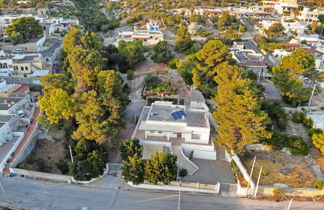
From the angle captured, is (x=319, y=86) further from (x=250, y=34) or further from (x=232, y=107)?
(x=250, y=34)

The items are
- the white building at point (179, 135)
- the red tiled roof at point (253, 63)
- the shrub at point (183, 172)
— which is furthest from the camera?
the red tiled roof at point (253, 63)

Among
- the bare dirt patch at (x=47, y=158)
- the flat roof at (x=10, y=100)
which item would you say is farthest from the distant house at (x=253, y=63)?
the flat roof at (x=10, y=100)

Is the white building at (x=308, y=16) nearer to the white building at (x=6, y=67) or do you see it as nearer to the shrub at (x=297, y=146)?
the shrub at (x=297, y=146)

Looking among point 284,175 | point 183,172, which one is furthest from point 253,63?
point 183,172

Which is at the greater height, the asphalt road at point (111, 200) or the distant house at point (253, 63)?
the distant house at point (253, 63)

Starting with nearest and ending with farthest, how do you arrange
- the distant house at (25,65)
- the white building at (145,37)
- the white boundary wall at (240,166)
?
1. the white boundary wall at (240,166)
2. the distant house at (25,65)
3. the white building at (145,37)

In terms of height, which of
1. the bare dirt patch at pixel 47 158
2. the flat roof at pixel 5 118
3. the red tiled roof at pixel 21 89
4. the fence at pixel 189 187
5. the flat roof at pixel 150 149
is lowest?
the bare dirt patch at pixel 47 158

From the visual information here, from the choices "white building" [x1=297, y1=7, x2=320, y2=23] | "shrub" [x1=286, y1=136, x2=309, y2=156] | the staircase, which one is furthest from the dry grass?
"white building" [x1=297, y1=7, x2=320, y2=23]

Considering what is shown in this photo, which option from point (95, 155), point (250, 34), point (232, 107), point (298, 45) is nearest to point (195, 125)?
point (232, 107)

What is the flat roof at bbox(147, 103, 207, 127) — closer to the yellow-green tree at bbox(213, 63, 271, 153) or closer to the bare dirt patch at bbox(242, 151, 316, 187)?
the yellow-green tree at bbox(213, 63, 271, 153)
